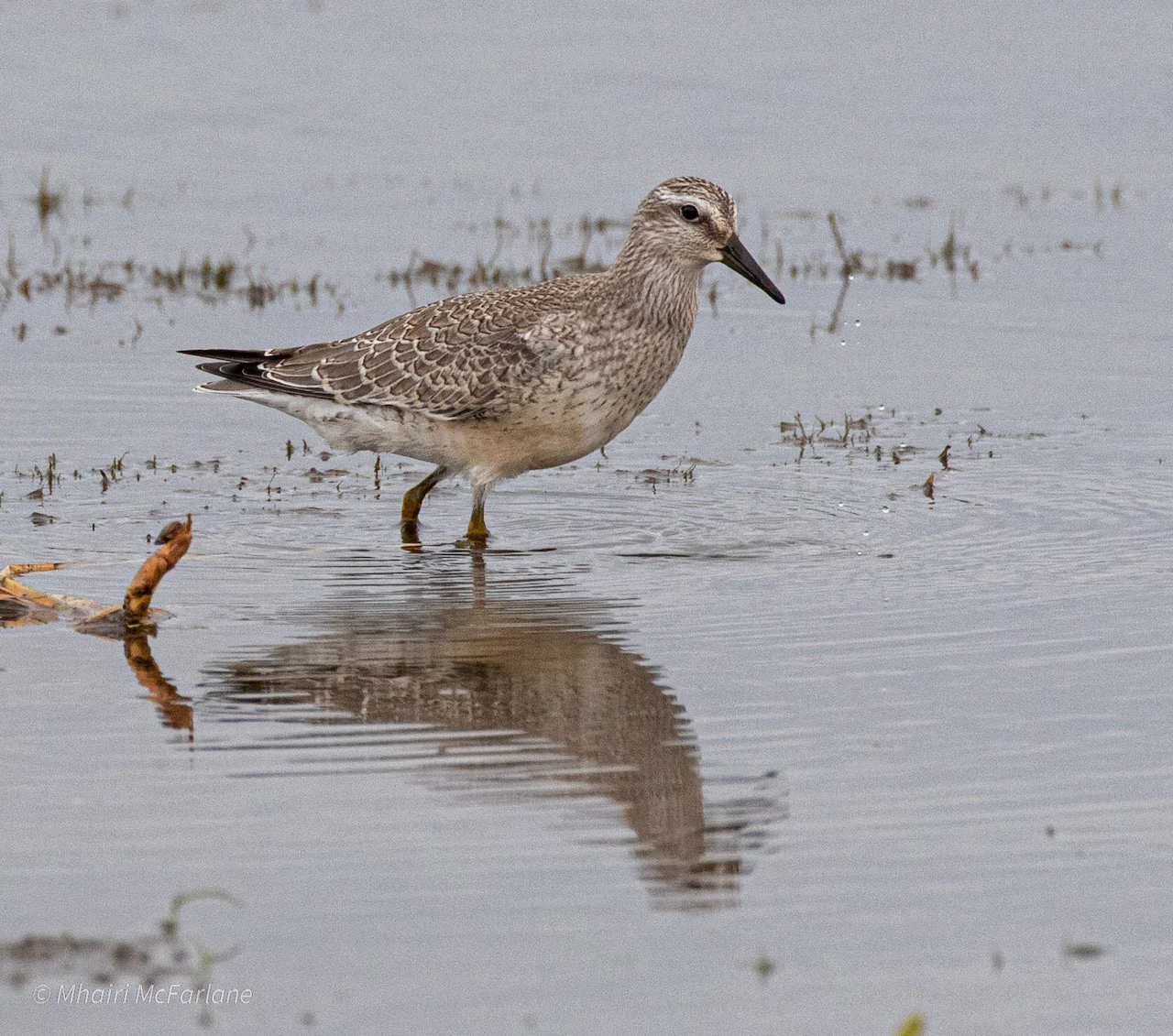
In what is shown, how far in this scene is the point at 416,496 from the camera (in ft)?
34.2

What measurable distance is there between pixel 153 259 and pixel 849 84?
856 cm

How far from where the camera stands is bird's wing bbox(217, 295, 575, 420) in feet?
32.6

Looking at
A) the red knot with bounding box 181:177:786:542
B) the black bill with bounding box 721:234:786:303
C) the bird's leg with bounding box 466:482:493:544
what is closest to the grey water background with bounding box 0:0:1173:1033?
the bird's leg with bounding box 466:482:493:544

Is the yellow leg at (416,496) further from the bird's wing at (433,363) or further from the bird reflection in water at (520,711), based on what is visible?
the bird reflection in water at (520,711)

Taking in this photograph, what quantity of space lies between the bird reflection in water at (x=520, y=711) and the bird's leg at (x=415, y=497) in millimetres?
1674

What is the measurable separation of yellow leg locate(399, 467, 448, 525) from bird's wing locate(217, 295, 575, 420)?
15.1 inches

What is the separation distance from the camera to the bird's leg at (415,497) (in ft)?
34.0

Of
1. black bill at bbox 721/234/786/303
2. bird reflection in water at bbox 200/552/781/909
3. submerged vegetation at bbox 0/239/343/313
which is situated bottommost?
bird reflection in water at bbox 200/552/781/909

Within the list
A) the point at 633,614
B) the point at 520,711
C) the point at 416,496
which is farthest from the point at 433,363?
the point at 520,711

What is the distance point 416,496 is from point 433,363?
2.16ft

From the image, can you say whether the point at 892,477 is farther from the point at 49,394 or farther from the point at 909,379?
the point at 49,394

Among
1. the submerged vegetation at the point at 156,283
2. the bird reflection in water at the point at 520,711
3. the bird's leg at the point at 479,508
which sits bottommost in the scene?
the bird reflection in water at the point at 520,711

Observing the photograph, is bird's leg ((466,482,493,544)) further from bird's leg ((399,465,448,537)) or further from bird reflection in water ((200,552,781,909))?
bird reflection in water ((200,552,781,909))

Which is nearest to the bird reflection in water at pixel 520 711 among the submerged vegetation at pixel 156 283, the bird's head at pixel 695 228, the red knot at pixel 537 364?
the red knot at pixel 537 364
